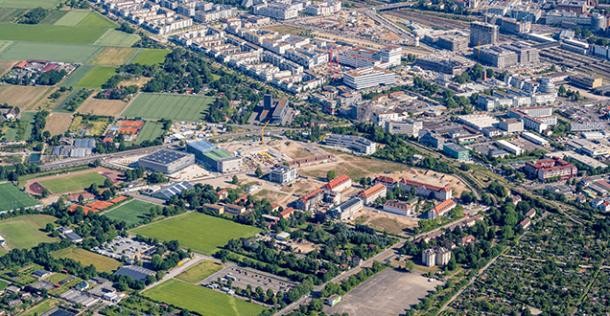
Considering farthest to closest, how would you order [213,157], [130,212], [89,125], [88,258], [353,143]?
[89,125], [353,143], [213,157], [130,212], [88,258]

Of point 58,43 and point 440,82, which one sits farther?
point 58,43

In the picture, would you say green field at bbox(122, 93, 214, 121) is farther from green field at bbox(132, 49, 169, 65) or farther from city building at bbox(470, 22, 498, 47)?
city building at bbox(470, 22, 498, 47)

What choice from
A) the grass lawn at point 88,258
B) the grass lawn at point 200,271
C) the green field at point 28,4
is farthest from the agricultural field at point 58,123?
the green field at point 28,4

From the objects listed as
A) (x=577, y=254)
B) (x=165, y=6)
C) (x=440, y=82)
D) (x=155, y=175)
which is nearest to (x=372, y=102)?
(x=440, y=82)

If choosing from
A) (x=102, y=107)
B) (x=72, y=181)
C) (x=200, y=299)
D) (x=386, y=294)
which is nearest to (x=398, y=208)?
(x=386, y=294)

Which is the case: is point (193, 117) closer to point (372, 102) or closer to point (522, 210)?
point (372, 102)

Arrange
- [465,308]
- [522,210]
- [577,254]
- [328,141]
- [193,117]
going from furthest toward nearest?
[193,117] < [328,141] < [522,210] < [577,254] < [465,308]

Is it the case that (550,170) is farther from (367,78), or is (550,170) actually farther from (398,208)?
(367,78)
